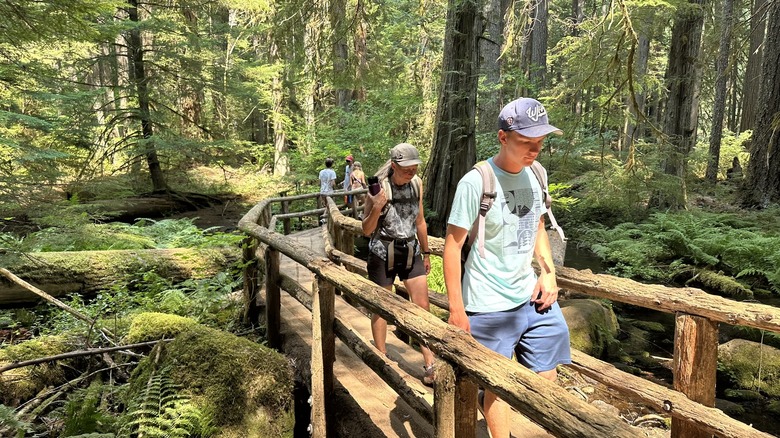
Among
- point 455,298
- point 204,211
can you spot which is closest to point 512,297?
point 455,298

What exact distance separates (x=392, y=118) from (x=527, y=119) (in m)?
14.3

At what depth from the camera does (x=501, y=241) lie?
8.32 ft

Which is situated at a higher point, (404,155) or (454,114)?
(454,114)

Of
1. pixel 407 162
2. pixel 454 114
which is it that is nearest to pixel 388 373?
pixel 407 162

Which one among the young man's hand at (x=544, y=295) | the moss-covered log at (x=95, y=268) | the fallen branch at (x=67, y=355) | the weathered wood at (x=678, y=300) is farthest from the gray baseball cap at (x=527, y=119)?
the moss-covered log at (x=95, y=268)

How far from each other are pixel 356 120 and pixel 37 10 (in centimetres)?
1298

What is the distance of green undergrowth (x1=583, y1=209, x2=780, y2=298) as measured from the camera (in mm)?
10055

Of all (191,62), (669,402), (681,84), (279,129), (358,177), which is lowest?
(669,402)

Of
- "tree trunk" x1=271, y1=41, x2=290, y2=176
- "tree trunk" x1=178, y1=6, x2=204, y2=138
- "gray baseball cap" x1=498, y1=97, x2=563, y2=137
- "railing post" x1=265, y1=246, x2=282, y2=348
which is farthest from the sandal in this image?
"tree trunk" x1=271, y1=41, x2=290, y2=176

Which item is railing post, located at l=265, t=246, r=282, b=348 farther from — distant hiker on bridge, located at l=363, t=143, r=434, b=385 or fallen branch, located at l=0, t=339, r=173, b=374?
distant hiker on bridge, located at l=363, t=143, r=434, b=385

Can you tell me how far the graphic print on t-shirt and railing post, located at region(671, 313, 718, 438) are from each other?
1111mm

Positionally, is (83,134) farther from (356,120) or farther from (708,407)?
(708,407)

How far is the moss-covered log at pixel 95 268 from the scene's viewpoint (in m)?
7.14

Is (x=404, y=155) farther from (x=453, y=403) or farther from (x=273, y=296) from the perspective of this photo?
(x=273, y=296)
